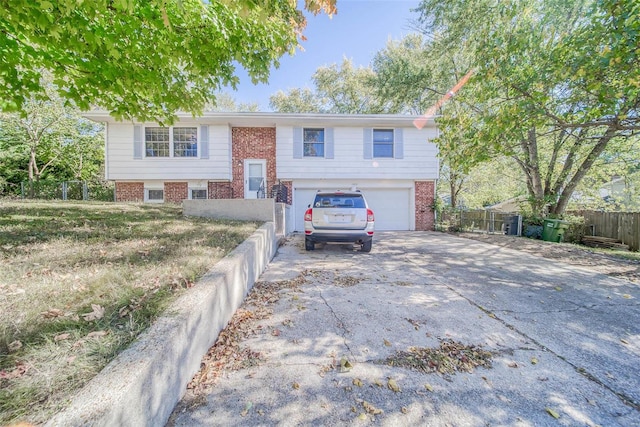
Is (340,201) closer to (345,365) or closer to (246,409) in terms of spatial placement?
(345,365)

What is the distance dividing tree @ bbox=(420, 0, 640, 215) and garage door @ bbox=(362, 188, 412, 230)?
553 centimetres

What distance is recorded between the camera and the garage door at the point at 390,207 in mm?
12805

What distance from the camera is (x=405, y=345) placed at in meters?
2.66

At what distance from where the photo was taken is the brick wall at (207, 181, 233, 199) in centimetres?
1219

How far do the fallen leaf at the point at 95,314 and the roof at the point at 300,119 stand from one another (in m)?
10.5

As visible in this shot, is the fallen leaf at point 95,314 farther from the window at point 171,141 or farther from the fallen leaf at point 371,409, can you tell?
the window at point 171,141

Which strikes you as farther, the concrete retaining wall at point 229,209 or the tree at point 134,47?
the concrete retaining wall at point 229,209

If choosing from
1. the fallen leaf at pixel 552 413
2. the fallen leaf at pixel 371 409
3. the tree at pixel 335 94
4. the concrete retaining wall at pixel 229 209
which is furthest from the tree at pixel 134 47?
the tree at pixel 335 94

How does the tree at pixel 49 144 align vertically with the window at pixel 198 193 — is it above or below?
above

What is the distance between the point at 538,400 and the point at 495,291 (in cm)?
258

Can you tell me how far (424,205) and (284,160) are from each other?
6.74 metres

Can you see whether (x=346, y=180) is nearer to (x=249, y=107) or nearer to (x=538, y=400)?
(x=538, y=400)

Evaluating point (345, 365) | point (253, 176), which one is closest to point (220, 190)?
point (253, 176)

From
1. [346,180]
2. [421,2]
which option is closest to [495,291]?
[346,180]
